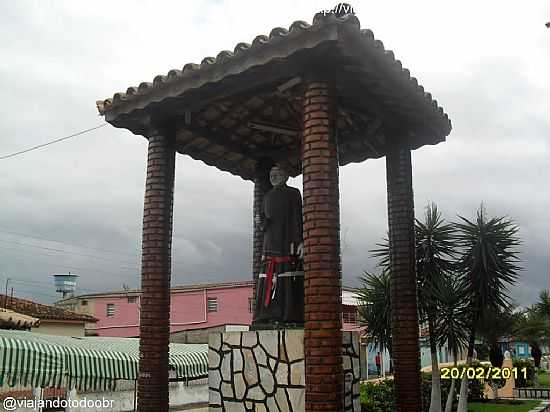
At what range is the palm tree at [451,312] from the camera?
11.6 meters

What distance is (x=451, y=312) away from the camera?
1169cm

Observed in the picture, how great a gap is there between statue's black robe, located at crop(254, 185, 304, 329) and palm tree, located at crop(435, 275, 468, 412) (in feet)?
15.6

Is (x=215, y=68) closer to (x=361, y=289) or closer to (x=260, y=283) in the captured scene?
(x=260, y=283)

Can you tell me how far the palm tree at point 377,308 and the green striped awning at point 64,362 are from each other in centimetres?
500

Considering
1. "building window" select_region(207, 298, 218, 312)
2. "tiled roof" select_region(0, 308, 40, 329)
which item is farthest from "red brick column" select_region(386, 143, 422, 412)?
"building window" select_region(207, 298, 218, 312)

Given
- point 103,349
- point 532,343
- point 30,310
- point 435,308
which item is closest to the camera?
point 435,308

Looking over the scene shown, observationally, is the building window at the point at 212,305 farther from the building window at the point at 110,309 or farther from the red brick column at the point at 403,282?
the red brick column at the point at 403,282

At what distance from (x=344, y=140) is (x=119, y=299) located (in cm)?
3880

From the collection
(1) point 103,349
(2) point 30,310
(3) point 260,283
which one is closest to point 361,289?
(1) point 103,349

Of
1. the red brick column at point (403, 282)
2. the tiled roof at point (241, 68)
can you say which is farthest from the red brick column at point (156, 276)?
the red brick column at point (403, 282)

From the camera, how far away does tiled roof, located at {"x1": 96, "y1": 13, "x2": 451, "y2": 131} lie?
6192 millimetres

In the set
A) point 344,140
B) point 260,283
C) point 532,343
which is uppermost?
point 344,140

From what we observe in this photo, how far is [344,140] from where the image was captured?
376 inches

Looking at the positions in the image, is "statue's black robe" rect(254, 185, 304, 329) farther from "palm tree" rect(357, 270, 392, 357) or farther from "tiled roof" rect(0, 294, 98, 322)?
"tiled roof" rect(0, 294, 98, 322)
